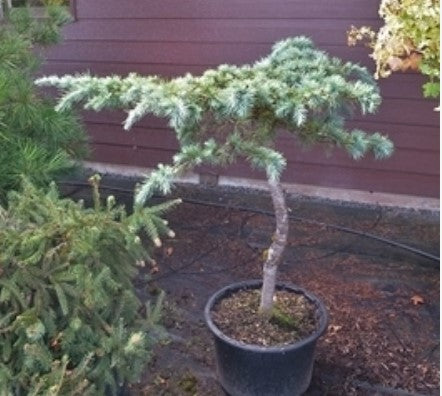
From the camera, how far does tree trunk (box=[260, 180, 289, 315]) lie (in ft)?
6.68

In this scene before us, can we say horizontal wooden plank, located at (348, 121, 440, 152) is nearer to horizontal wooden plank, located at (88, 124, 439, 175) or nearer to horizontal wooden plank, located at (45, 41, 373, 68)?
horizontal wooden plank, located at (88, 124, 439, 175)

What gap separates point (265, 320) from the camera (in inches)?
84.3

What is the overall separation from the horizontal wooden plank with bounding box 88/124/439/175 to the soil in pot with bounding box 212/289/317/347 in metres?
1.19

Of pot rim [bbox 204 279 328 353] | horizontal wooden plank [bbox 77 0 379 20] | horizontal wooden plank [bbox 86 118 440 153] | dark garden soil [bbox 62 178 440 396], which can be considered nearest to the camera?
pot rim [bbox 204 279 328 353]

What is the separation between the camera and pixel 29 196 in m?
1.81

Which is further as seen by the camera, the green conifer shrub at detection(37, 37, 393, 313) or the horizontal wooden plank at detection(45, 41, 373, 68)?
the horizontal wooden plank at detection(45, 41, 373, 68)

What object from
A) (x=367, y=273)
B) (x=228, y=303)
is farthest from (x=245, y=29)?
(x=228, y=303)

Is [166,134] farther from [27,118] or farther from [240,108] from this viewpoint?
[240,108]

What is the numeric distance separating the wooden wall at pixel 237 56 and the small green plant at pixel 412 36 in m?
1.54

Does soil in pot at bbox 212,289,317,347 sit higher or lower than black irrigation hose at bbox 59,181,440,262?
higher

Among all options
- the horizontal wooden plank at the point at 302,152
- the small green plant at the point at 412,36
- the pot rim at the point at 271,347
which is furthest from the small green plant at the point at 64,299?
the horizontal wooden plank at the point at 302,152

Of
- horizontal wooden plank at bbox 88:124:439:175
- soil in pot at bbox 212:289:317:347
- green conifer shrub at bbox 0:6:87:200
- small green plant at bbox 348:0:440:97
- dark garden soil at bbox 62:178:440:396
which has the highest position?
small green plant at bbox 348:0:440:97

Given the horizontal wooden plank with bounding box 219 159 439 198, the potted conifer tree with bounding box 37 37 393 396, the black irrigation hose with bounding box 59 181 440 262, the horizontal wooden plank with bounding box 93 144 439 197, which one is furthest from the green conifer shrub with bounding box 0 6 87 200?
the horizontal wooden plank with bounding box 219 159 439 198

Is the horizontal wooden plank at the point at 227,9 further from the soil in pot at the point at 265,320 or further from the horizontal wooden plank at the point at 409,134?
the soil in pot at the point at 265,320
